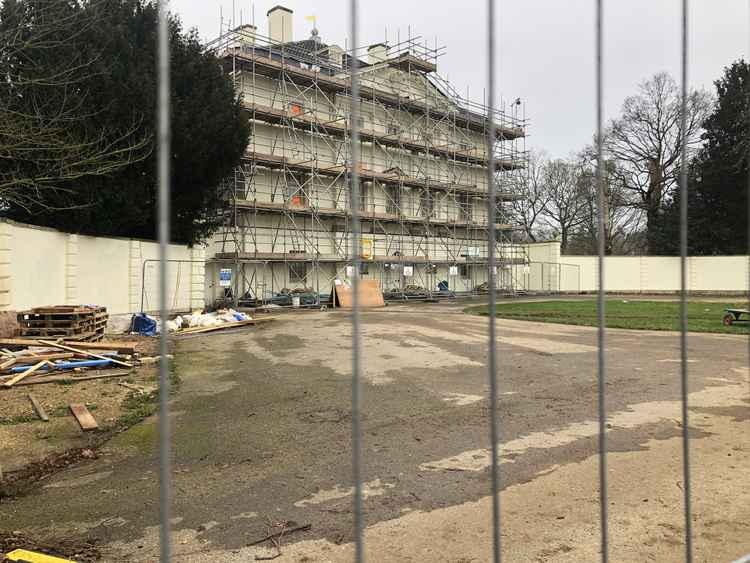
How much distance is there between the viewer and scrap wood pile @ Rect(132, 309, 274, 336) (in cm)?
1531

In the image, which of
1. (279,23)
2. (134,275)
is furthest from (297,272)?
(279,23)

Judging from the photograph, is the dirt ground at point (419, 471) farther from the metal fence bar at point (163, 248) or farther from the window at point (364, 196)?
Result: the window at point (364, 196)

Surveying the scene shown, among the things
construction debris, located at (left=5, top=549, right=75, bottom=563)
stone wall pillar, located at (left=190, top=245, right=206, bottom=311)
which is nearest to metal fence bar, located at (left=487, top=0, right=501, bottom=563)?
construction debris, located at (left=5, top=549, right=75, bottom=563)

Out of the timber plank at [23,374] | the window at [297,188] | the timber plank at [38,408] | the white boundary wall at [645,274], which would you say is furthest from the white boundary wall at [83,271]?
the white boundary wall at [645,274]

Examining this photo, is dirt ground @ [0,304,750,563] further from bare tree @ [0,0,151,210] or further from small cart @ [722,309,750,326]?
small cart @ [722,309,750,326]

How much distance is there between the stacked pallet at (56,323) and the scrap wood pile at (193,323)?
3.27 m

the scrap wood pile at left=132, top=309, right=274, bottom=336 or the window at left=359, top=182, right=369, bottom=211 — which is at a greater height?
the window at left=359, top=182, right=369, bottom=211

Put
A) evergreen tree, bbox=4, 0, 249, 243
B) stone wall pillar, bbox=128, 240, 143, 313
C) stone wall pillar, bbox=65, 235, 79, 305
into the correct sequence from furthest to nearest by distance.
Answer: stone wall pillar, bbox=128, 240, 143, 313, evergreen tree, bbox=4, 0, 249, 243, stone wall pillar, bbox=65, 235, 79, 305

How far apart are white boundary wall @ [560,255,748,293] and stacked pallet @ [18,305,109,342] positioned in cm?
3271

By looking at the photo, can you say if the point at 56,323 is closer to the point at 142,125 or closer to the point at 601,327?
the point at 142,125

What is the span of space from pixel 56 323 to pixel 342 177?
64.6 ft

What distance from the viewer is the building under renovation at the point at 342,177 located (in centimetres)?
2616

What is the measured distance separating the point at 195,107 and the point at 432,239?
1788 cm

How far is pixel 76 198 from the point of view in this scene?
603 inches
